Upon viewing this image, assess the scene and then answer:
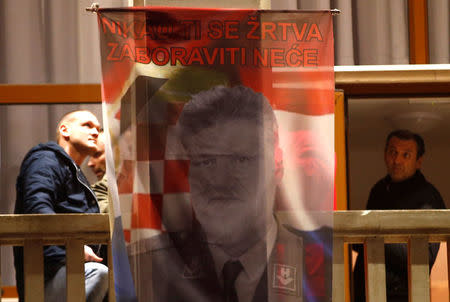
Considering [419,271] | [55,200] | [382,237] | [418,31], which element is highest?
[418,31]

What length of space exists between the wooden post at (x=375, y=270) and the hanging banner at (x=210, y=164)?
0.22 metres

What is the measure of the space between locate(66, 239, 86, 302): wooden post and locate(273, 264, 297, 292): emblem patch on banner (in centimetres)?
66

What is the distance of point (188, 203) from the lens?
7.30 ft

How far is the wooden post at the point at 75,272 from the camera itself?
2.34 meters

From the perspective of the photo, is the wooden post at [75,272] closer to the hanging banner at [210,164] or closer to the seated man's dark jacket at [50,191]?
the hanging banner at [210,164]

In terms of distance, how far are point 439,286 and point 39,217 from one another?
7.40 feet

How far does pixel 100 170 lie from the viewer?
13.3ft

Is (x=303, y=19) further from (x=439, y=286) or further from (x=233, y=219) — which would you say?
(x=439, y=286)

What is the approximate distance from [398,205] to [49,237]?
1.90 m

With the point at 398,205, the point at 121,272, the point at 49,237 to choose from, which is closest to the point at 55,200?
the point at 49,237

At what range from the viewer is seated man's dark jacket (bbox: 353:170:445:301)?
10.9ft

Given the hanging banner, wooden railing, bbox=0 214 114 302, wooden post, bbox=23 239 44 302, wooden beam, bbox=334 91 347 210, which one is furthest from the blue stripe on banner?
wooden beam, bbox=334 91 347 210

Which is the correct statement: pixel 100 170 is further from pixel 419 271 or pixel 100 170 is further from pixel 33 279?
pixel 419 271

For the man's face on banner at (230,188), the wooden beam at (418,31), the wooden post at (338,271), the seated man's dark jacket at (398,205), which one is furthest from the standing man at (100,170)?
the wooden beam at (418,31)
